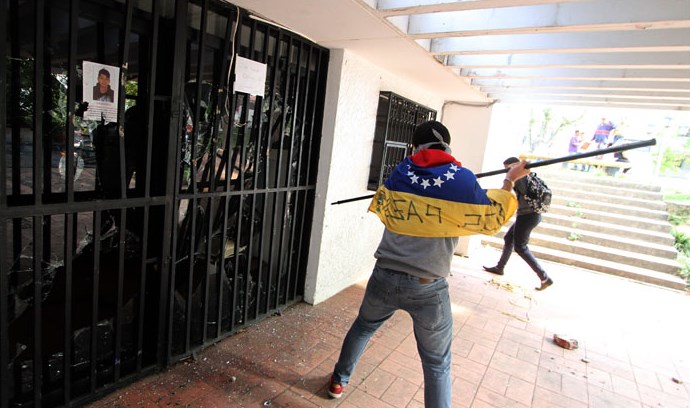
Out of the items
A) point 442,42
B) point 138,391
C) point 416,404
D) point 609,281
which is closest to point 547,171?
point 609,281

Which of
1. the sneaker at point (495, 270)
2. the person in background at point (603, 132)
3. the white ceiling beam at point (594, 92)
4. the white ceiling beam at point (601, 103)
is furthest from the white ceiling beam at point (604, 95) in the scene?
the person in background at point (603, 132)

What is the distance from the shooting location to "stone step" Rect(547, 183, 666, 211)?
30.4 ft

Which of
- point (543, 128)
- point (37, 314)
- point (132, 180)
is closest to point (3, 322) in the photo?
point (37, 314)

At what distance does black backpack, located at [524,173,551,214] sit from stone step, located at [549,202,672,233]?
14.8ft

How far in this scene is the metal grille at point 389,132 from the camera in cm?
461

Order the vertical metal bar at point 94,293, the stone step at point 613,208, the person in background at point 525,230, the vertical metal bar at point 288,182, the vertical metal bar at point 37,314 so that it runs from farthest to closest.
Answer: the stone step at point 613,208, the person in background at point 525,230, the vertical metal bar at point 288,182, the vertical metal bar at point 94,293, the vertical metal bar at point 37,314

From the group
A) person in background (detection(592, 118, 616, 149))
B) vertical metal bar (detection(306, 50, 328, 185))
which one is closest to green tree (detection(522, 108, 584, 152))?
person in background (detection(592, 118, 616, 149))

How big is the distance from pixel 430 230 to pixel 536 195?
3.87 metres

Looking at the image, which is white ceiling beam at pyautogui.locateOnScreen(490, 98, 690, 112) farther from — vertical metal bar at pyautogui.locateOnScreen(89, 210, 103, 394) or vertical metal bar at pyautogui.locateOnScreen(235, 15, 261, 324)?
vertical metal bar at pyautogui.locateOnScreen(89, 210, 103, 394)

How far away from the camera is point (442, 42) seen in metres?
3.47

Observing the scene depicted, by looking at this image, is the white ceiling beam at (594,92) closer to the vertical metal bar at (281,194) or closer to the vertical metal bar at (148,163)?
the vertical metal bar at (281,194)

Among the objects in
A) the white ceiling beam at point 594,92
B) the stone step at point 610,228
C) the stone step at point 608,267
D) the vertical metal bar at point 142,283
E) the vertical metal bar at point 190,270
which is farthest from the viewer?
the stone step at point 610,228

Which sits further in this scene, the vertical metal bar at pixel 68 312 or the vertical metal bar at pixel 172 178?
the vertical metal bar at pixel 172 178

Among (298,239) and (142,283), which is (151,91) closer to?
(142,283)
